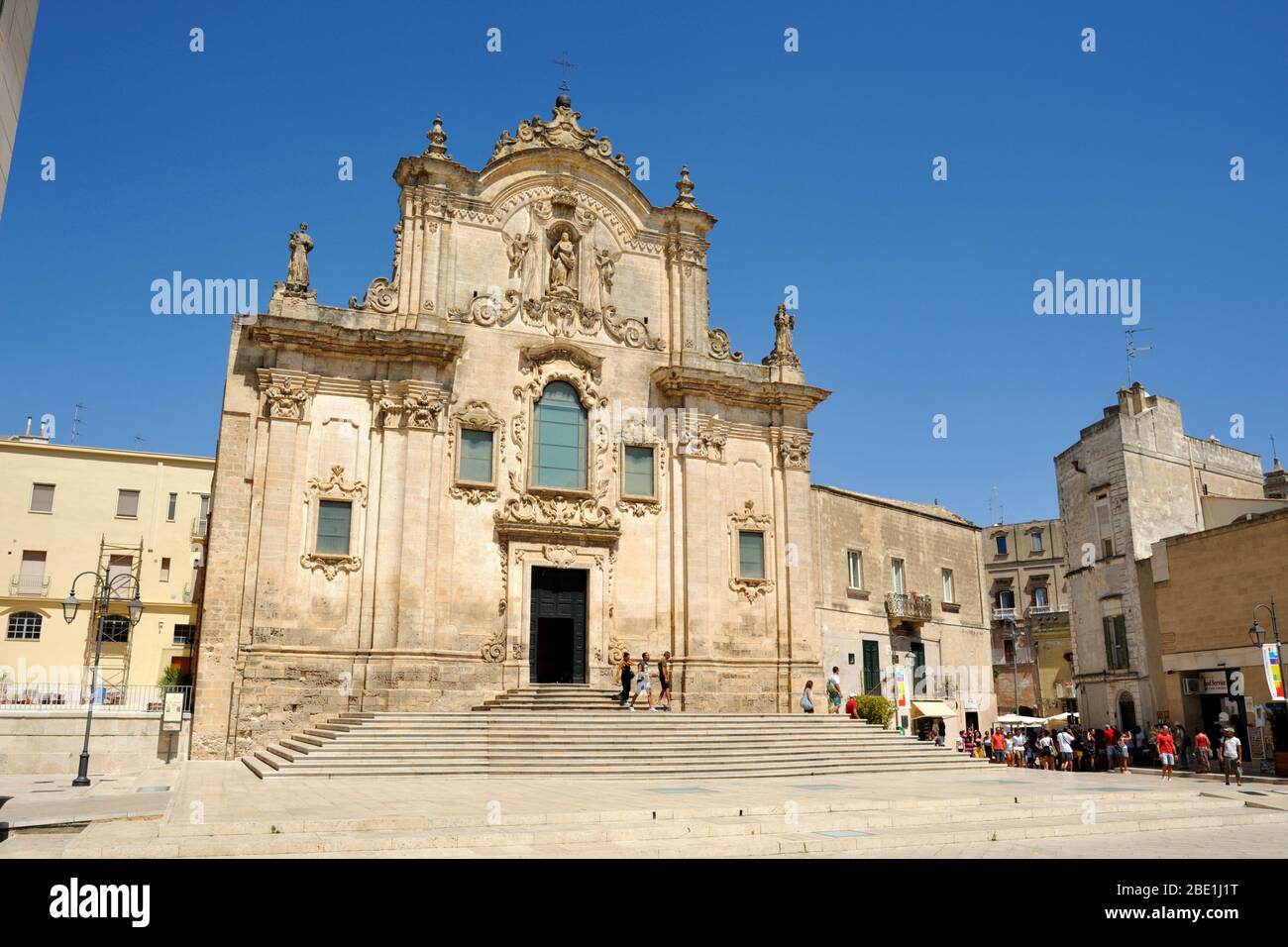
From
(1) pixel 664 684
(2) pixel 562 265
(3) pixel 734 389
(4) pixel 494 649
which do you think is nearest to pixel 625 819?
(1) pixel 664 684

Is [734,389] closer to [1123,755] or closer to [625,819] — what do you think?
[1123,755]

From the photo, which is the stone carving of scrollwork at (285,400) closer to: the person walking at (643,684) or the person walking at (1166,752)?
the person walking at (643,684)

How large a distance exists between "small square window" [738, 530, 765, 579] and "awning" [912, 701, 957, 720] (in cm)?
885

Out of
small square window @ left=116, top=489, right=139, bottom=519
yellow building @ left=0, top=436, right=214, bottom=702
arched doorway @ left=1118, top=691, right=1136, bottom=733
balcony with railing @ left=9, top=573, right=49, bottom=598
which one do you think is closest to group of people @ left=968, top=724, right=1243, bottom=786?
arched doorway @ left=1118, top=691, right=1136, bottom=733

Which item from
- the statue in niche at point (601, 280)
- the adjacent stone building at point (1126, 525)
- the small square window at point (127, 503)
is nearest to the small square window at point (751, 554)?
the statue in niche at point (601, 280)

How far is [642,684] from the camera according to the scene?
24.5m

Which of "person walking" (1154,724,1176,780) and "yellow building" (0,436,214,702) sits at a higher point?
"yellow building" (0,436,214,702)

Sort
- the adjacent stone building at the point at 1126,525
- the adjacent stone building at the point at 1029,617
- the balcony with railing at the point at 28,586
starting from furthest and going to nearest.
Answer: the adjacent stone building at the point at 1029,617 < the balcony with railing at the point at 28,586 < the adjacent stone building at the point at 1126,525

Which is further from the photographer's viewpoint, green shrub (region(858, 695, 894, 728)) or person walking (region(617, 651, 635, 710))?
green shrub (region(858, 695, 894, 728))

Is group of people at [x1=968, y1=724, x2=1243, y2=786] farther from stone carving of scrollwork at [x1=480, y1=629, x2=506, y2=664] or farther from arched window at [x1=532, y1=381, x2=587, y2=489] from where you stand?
stone carving of scrollwork at [x1=480, y1=629, x2=506, y2=664]

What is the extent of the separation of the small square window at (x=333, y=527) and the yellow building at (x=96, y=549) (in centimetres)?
1846

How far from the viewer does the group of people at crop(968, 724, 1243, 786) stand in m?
25.9

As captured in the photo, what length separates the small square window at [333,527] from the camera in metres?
24.0
